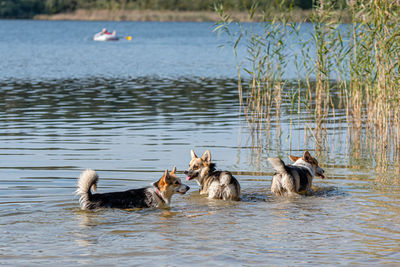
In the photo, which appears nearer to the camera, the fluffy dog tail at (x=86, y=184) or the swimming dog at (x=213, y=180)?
the fluffy dog tail at (x=86, y=184)

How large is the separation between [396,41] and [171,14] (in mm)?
86763

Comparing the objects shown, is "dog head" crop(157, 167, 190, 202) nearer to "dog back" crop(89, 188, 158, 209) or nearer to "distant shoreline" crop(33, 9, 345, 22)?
"dog back" crop(89, 188, 158, 209)

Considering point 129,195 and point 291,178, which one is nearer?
point 129,195

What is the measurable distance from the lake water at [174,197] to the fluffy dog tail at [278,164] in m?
0.49

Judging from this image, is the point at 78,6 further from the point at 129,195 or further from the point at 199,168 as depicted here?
the point at 129,195

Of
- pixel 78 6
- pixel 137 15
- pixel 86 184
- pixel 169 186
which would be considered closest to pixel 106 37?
pixel 137 15

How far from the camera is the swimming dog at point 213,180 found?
962cm

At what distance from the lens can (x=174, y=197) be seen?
→ 10094 mm

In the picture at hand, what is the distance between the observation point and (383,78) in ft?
45.4

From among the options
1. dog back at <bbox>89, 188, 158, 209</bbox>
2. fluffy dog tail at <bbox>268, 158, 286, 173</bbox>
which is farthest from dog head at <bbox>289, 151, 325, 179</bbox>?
dog back at <bbox>89, 188, 158, 209</bbox>

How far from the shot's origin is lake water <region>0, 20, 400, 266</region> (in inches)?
288

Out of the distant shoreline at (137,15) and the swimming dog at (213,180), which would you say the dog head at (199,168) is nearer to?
the swimming dog at (213,180)

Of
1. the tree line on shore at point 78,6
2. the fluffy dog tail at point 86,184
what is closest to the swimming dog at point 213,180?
the fluffy dog tail at point 86,184

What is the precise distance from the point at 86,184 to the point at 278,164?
2841 millimetres
